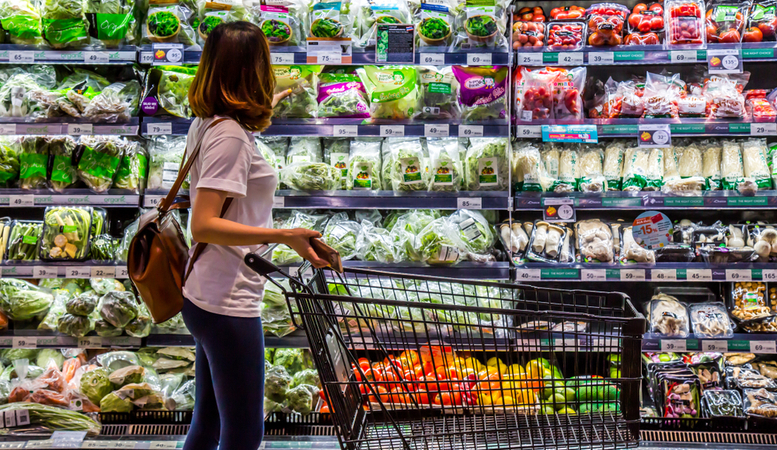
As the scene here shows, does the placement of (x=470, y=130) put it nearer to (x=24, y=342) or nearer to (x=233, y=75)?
(x=233, y=75)

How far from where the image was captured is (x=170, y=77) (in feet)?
9.00

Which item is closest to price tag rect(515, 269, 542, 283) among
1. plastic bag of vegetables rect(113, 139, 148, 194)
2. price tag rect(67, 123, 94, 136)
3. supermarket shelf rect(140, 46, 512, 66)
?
supermarket shelf rect(140, 46, 512, 66)

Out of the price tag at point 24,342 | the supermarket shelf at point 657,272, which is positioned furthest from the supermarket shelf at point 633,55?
the price tag at point 24,342

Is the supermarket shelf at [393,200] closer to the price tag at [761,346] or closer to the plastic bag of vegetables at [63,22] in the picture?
the plastic bag of vegetables at [63,22]

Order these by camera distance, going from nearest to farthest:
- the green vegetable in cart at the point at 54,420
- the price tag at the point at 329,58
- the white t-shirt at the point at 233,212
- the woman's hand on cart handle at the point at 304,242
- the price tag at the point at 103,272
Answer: the woman's hand on cart handle at the point at 304,242 → the white t-shirt at the point at 233,212 → the green vegetable in cart at the point at 54,420 → the price tag at the point at 329,58 → the price tag at the point at 103,272

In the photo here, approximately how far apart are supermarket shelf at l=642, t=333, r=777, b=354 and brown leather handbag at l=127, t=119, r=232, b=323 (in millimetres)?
2110

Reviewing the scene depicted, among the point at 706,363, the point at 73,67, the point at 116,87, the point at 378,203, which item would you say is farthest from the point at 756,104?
the point at 73,67

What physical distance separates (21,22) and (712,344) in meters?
3.60

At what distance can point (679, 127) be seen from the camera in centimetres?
271

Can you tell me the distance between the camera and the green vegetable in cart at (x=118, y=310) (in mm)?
2590

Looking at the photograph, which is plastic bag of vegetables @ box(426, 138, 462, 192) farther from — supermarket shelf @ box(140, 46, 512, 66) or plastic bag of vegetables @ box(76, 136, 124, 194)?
plastic bag of vegetables @ box(76, 136, 124, 194)

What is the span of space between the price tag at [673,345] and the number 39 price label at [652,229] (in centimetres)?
47

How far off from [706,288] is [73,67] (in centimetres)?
363

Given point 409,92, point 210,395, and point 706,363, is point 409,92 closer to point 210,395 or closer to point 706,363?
point 210,395
